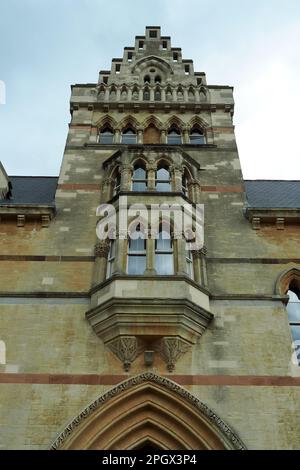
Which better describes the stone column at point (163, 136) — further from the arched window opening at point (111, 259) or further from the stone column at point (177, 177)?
the arched window opening at point (111, 259)

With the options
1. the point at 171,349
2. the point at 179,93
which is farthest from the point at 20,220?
→ the point at 179,93

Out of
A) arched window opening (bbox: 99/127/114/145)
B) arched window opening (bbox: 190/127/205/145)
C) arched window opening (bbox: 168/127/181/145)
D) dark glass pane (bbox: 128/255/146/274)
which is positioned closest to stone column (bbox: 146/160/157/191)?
dark glass pane (bbox: 128/255/146/274)

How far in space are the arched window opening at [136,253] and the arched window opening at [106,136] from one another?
5.34m

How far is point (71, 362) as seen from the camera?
1042cm

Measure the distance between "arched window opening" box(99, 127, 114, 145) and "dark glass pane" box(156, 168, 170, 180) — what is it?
3.07m

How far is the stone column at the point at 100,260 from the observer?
11812 millimetres

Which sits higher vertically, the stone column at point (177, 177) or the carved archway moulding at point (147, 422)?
the stone column at point (177, 177)

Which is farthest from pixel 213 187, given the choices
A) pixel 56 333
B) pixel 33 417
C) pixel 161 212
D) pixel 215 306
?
pixel 33 417

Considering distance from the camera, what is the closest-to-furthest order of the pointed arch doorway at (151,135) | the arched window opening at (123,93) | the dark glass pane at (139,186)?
the dark glass pane at (139,186) → the pointed arch doorway at (151,135) → the arched window opening at (123,93)

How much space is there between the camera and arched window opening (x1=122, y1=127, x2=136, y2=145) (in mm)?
16656

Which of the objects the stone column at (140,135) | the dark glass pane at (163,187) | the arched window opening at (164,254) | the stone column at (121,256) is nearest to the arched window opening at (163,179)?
the dark glass pane at (163,187)

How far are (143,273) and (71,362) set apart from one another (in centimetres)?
253

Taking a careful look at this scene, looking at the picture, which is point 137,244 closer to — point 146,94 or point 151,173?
point 151,173

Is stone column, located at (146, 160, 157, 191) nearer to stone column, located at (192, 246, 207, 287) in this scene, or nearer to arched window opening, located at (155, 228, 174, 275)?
arched window opening, located at (155, 228, 174, 275)
